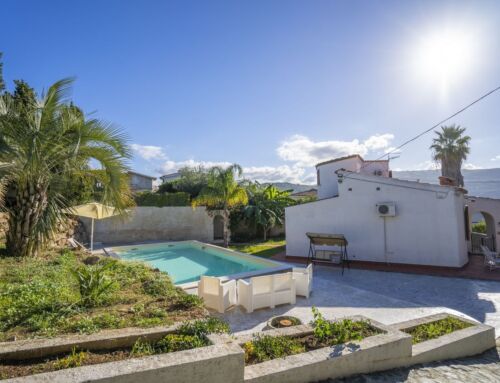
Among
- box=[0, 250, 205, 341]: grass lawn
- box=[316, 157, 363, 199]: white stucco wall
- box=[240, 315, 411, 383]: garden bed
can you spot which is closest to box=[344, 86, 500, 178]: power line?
box=[316, 157, 363, 199]: white stucco wall

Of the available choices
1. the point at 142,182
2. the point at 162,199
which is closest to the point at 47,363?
the point at 162,199

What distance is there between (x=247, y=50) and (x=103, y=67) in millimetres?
5730

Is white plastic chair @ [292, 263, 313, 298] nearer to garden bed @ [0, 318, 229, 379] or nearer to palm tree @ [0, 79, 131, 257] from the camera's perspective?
garden bed @ [0, 318, 229, 379]

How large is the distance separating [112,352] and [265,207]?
20.7 metres

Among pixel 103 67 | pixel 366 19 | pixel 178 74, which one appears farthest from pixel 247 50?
pixel 103 67

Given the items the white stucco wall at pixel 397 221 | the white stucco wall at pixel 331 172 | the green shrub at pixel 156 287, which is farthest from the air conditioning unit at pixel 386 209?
the green shrub at pixel 156 287

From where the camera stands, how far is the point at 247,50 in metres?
11.8

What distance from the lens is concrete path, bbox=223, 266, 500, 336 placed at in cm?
734

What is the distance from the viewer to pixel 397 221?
13781mm

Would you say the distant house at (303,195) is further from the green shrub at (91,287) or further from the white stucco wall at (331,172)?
the green shrub at (91,287)

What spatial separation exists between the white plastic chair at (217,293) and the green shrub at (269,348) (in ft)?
12.8

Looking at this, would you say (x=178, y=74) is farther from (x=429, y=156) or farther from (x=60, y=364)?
(x=429, y=156)

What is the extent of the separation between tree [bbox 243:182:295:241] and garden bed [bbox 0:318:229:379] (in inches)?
747

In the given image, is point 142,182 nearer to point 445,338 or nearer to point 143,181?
point 143,181
